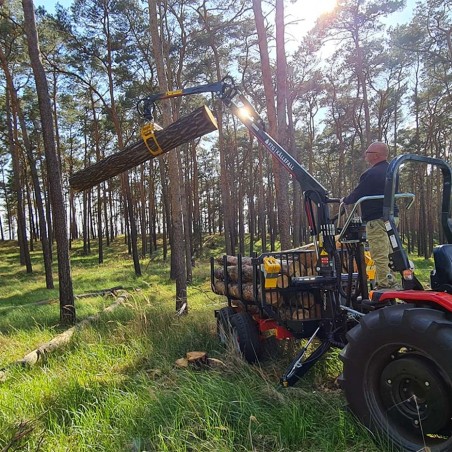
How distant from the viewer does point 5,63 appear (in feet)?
55.0

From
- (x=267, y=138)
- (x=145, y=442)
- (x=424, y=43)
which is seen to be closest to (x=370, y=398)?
(x=145, y=442)

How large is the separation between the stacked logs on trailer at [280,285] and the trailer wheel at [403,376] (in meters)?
1.47

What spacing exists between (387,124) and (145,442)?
96.5 feet

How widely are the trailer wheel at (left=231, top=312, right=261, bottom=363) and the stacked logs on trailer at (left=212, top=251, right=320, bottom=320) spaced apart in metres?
0.30

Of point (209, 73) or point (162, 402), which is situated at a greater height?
point (209, 73)

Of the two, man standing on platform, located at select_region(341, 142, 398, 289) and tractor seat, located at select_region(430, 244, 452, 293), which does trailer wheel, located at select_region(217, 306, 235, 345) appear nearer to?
man standing on platform, located at select_region(341, 142, 398, 289)

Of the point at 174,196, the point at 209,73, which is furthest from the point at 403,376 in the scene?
the point at 209,73

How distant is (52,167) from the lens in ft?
28.1

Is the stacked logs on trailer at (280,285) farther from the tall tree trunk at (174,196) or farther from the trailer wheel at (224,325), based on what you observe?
the tall tree trunk at (174,196)

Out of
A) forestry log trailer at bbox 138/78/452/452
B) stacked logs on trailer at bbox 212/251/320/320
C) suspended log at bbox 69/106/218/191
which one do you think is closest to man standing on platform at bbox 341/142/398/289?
forestry log trailer at bbox 138/78/452/452

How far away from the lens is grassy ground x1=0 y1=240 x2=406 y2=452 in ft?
10.2

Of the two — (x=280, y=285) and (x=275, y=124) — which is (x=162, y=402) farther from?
(x=275, y=124)

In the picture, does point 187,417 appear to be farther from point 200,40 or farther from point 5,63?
point 5,63

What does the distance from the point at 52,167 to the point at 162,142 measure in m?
4.43
